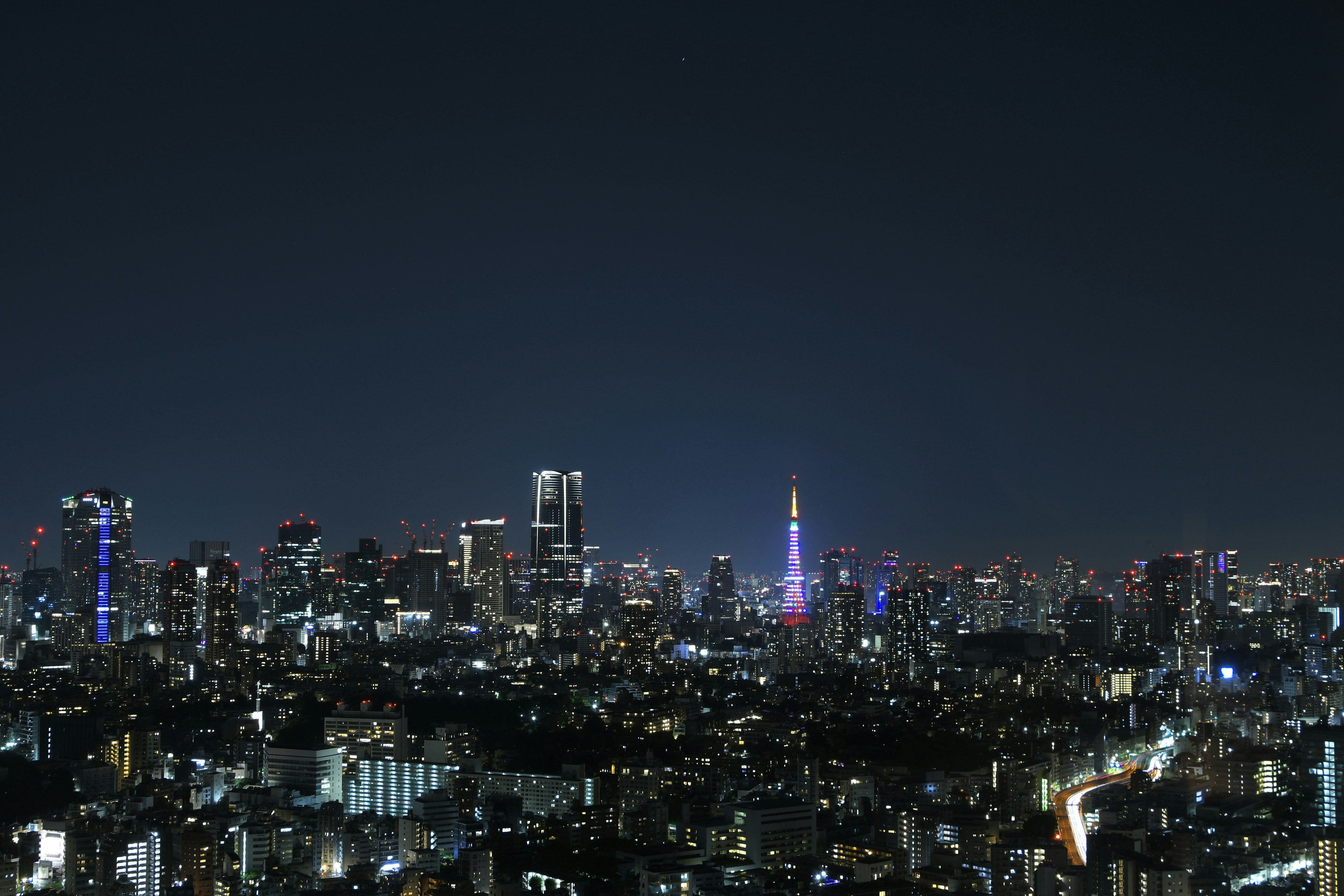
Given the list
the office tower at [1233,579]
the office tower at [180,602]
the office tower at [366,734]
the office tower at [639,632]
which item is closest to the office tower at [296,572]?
the office tower at [180,602]

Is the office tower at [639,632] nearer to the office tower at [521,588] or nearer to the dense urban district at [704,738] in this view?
the dense urban district at [704,738]

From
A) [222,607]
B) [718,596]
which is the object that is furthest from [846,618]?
[222,607]

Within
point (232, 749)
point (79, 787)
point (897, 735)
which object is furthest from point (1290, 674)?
point (79, 787)

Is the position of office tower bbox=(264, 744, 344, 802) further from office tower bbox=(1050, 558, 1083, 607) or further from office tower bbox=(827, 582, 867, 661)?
office tower bbox=(827, 582, 867, 661)

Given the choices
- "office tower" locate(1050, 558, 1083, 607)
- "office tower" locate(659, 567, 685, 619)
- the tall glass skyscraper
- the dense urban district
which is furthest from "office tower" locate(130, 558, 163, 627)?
"office tower" locate(1050, 558, 1083, 607)

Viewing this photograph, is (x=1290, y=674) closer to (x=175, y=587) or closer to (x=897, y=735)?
(x=897, y=735)

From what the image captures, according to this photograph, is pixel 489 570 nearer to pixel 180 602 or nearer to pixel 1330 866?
pixel 180 602
